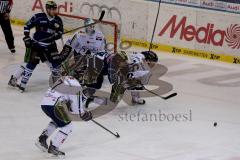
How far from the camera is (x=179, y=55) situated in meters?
14.6

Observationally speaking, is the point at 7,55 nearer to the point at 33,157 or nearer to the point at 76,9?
the point at 76,9

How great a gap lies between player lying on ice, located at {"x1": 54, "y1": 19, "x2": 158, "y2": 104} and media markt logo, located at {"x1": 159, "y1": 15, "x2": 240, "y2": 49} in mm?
3487

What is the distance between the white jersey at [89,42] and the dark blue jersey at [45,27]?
1.28 ft

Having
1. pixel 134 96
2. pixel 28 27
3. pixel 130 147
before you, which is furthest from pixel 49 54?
pixel 130 147

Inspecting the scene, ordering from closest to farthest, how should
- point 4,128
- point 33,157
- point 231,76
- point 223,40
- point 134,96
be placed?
point 33,157 → point 4,128 → point 134,96 → point 231,76 → point 223,40

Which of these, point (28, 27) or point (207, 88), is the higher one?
point (28, 27)

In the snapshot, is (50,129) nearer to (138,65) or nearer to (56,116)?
(56,116)

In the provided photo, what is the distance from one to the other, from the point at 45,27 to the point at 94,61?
100cm

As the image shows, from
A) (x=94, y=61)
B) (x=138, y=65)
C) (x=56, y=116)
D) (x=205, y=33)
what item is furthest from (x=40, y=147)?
(x=205, y=33)

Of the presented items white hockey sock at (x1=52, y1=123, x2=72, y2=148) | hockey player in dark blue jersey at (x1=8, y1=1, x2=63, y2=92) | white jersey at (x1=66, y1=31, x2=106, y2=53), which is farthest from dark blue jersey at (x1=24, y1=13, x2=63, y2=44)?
white hockey sock at (x1=52, y1=123, x2=72, y2=148)

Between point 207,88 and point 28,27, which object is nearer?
point 28,27

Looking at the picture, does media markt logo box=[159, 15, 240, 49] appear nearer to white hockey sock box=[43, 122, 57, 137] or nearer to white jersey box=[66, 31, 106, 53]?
white jersey box=[66, 31, 106, 53]

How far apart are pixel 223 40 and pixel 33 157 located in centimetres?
694

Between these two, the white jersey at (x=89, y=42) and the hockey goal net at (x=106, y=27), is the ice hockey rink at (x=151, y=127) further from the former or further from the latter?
the hockey goal net at (x=106, y=27)
